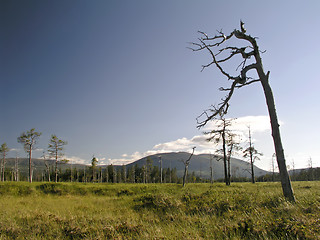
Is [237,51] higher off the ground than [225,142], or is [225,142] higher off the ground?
[237,51]

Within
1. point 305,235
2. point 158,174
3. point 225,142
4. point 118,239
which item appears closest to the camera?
point 305,235

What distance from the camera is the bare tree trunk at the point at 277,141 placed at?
6.90 meters

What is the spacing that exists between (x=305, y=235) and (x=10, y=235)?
759cm

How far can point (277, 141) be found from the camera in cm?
723

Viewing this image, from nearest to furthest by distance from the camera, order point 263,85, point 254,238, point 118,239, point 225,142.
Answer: point 254,238 → point 118,239 → point 263,85 → point 225,142

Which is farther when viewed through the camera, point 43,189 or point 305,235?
point 43,189

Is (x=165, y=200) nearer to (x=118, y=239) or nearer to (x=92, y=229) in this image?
(x=92, y=229)

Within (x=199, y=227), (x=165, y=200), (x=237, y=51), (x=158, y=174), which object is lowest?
(x=158, y=174)

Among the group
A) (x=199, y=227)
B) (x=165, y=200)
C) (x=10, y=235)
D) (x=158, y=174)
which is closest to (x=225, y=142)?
(x=165, y=200)

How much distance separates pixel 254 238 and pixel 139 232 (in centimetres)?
294

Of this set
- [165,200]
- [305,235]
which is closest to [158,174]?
[165,200]

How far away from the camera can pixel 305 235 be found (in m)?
3.53

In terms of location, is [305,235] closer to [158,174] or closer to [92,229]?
[92,229]

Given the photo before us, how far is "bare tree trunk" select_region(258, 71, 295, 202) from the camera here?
22.6 feet
